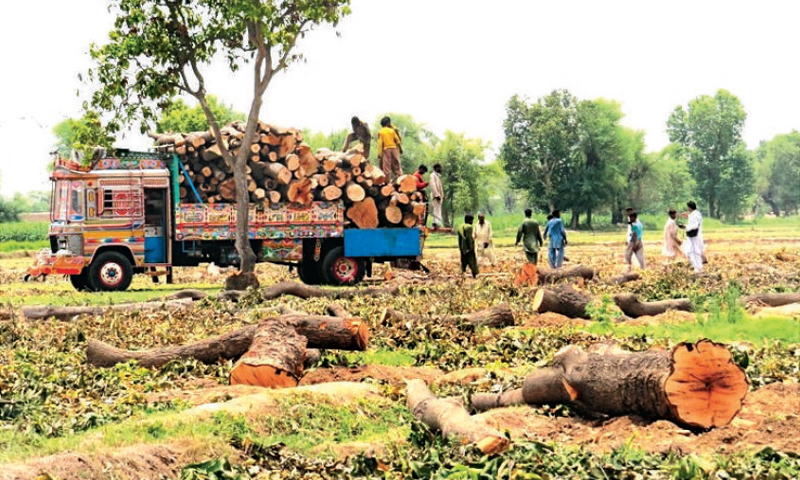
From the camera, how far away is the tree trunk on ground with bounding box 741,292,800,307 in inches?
687

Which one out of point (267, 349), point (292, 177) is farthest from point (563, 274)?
point (267, 349)

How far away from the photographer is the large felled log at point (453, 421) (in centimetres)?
727

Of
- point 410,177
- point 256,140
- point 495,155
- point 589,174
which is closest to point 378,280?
point 410,177

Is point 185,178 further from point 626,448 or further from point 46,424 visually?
point 626,448

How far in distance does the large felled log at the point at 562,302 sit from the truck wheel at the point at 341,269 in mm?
10306

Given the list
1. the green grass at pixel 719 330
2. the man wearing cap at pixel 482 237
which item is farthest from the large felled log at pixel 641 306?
the man wearing cap at pixel 482 237

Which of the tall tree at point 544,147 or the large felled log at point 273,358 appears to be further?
the tall tree at point 544,147

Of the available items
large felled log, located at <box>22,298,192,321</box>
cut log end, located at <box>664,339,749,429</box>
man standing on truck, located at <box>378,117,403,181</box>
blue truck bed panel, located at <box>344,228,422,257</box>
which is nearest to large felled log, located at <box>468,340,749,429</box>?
cut log end, located at <box>664,339,749,429</box>

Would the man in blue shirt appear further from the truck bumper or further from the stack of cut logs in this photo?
the truck bumper

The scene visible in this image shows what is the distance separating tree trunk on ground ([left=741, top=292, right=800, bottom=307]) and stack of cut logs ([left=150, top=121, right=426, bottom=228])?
11.2 metres

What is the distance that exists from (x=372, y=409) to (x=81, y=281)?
16960mm

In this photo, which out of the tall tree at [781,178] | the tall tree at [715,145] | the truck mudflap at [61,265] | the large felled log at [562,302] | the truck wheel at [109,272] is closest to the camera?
the large felled log at [562,302]

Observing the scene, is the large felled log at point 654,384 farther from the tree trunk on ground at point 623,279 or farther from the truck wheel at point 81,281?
the truck wheel at point 81,281

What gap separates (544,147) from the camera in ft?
296
